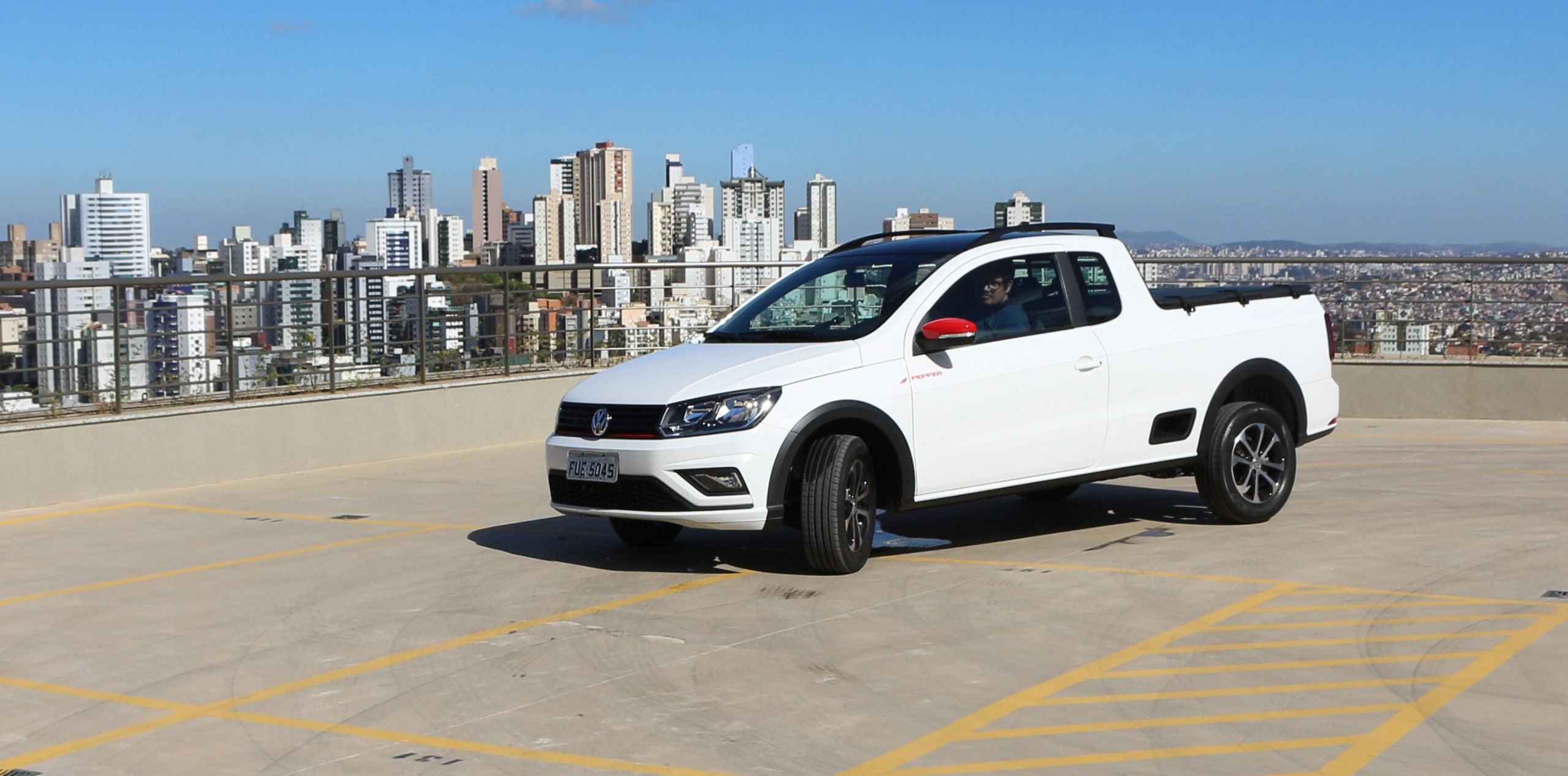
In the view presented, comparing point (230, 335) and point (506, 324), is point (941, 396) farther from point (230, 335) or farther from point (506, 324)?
point (506, 324)

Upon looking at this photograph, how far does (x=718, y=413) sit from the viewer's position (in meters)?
8.13

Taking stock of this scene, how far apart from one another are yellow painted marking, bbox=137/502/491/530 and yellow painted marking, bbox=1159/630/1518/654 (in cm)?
519

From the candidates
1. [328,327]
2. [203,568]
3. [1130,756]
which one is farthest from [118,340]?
[1130,756]

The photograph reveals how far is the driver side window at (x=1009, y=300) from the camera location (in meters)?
8.94

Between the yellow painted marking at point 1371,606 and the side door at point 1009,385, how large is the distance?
6.04 ft

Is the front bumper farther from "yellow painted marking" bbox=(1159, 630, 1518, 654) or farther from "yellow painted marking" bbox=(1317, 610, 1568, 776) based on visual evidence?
"yellow painted marking" bbox=(1317, 610, 1568, 776)

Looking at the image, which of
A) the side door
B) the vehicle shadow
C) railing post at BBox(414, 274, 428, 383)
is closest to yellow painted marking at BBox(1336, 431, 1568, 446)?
the vehicle shadow

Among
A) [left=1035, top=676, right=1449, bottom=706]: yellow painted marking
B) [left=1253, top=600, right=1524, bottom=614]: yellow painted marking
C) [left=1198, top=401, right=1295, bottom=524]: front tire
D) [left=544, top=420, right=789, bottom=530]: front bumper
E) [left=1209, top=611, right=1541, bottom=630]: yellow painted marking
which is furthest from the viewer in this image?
[left=1198, top=401, right=1295, bottom=524]: front tire

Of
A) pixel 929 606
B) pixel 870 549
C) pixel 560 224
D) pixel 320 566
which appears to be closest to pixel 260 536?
pixel 320 566

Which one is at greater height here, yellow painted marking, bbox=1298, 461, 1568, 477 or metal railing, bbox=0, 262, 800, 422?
metal railing, bbox=0, 262, 800, 422

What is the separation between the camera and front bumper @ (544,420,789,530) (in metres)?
8.05

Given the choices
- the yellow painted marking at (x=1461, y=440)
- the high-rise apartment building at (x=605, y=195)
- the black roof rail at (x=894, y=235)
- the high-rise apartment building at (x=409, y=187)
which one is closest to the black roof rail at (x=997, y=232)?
the black roof rail at (x=894, y=235)

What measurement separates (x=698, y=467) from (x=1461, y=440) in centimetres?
935

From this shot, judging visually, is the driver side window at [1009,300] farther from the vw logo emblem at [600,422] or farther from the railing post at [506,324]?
the railing post at [506,324]
